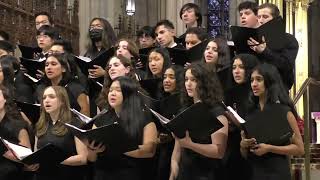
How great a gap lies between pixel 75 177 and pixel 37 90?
1136mm

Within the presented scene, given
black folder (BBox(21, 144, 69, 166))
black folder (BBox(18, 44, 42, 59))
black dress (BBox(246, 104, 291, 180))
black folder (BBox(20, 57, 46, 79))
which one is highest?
black folder (BBox(18, 44, 42, 59))

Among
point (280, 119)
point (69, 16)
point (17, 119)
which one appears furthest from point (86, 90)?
point (69, 16)

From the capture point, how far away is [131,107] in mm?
5230

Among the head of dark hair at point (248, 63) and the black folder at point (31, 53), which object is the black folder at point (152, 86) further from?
the black folder at point (31, 53)

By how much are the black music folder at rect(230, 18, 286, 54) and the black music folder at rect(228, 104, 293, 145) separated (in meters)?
0.73

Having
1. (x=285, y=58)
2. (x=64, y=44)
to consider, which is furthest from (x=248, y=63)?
(x=64, y=44)

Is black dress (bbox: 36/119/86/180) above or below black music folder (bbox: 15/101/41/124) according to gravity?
below

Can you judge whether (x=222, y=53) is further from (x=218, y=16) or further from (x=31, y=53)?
(x=218, y=16)

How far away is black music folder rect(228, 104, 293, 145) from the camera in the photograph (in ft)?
16.7

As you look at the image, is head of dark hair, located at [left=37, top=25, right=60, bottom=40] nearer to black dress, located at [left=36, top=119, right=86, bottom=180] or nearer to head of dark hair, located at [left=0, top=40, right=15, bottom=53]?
head of dark hair, located at [left=0, top=40, right=15, bottom=53]

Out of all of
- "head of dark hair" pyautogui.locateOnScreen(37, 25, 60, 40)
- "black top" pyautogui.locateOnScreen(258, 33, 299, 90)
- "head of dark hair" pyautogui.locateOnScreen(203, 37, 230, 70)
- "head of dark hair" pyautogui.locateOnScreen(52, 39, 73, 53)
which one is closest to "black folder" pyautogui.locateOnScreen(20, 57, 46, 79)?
"head of dark hair" pyautogui.locateOnScreen(52, 39, 73, 53)

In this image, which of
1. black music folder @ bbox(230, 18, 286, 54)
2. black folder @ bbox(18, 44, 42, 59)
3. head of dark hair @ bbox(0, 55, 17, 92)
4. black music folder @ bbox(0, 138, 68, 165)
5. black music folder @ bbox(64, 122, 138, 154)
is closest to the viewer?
black music folder @ bbox(64, 122, 138, 154)

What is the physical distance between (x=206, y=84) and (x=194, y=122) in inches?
15.8

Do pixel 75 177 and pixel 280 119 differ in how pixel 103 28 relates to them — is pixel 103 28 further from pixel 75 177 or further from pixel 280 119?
pixel 280 119
